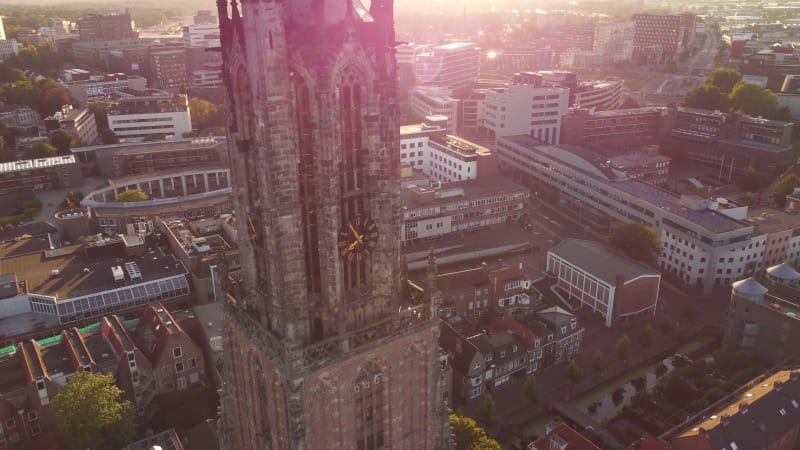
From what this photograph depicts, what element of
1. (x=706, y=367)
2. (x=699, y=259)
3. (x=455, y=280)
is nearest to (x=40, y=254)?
(x=455, y=280)

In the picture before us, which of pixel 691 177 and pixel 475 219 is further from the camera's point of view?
pixel 691 177

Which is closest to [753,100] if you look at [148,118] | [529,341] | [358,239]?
[529,341]

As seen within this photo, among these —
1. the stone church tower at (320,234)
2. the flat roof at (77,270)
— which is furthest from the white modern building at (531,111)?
the stone church tower at (320,234)

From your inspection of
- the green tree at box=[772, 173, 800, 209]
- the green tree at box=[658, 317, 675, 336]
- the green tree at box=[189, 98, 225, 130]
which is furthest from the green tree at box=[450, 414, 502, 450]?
the green tree at box=[189, 98, 225, 130]

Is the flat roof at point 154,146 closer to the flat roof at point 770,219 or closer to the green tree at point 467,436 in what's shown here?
the green tree at point 467,436

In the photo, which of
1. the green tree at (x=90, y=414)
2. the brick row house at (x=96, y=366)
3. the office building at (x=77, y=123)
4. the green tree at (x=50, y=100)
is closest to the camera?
the green tree at (x=90, y=414)

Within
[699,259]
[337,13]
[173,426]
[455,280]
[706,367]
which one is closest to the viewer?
[337,13]

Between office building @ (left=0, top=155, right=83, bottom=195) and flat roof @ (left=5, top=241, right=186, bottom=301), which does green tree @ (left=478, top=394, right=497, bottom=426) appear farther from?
office building @ (left=0, top=155, right=83, bottom=195)

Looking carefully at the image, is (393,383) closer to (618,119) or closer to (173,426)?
(173,426)
